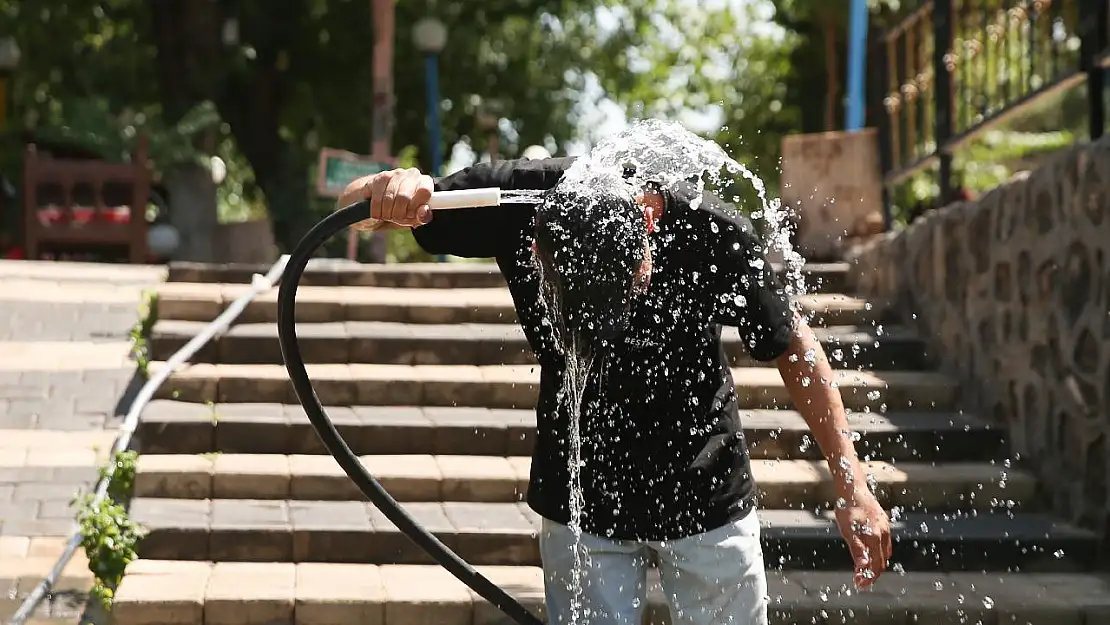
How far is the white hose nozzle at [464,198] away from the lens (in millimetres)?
2643

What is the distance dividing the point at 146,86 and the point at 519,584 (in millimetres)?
14388

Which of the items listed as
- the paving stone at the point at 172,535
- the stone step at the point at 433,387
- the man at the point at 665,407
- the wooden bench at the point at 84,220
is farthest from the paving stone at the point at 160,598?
the wooden bench at the point at 84,220

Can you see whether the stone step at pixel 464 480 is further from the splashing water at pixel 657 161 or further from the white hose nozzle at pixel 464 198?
the white hose nozzle at pixel 464 198

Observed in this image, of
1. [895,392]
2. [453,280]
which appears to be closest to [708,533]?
[895,392]

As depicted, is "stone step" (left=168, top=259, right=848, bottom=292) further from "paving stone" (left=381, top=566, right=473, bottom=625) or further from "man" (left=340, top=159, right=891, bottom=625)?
"man" (left=340, top=159, right=891, bottom=625)

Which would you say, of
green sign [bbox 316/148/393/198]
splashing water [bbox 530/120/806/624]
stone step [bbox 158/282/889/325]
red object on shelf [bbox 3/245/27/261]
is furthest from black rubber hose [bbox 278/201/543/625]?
red object on shelf [bbox 3/245/27/261]

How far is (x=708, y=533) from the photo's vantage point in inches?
109

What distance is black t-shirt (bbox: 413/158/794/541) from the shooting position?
106 inches

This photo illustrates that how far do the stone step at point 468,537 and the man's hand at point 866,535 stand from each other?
2779 mm

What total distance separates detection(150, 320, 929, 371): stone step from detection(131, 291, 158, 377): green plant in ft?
0.29

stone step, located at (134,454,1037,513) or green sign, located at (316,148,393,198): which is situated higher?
green sign, located at (316,148,393,198)

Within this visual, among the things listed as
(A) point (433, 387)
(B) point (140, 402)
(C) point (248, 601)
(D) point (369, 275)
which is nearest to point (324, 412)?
(C) point (248, 601)

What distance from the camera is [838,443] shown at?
2.80m

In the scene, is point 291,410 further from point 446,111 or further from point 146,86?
point 446,111
